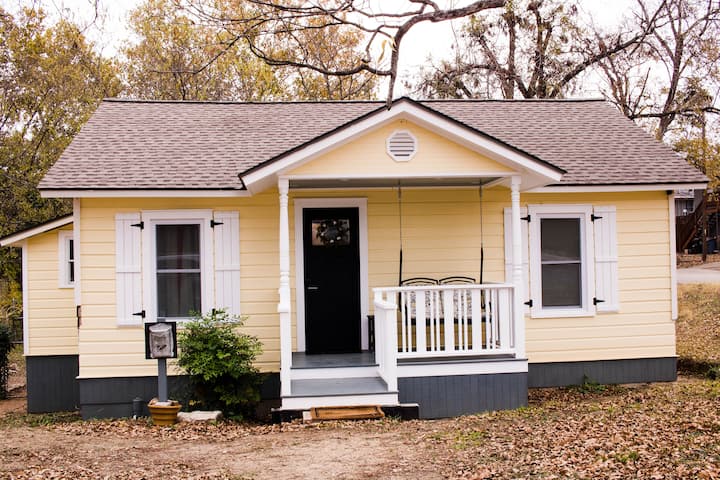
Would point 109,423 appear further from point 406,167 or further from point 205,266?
point 406,167

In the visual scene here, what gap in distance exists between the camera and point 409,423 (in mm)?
8555

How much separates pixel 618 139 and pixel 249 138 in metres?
6.05

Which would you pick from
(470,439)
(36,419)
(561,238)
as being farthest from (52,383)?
(561,238)

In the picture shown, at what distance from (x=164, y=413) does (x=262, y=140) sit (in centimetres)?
474

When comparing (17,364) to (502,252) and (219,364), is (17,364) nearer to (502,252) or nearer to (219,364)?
(219,364)

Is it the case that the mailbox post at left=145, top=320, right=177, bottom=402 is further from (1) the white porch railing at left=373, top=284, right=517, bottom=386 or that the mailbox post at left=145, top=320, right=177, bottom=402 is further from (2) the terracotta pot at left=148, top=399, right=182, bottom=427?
(1) the white porch railing at left=373, top=284, right=517, bottom=386

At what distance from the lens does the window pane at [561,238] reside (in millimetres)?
11062

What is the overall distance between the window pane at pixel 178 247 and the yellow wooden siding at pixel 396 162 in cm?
206

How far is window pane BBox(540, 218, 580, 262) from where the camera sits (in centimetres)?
1106

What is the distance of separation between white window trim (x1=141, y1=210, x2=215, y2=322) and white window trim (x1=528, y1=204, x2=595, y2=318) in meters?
4.64

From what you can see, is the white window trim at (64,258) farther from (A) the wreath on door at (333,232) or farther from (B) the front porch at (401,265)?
(A) the wreath on door at (333,232)

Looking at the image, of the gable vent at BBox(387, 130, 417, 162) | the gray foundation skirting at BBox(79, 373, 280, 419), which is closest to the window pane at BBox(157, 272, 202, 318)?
the gray foundation skirting at BBox(79, 373, 280, 419)

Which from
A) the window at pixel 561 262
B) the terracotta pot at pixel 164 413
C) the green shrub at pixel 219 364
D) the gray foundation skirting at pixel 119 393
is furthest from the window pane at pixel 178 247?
the window at pixel 561 262

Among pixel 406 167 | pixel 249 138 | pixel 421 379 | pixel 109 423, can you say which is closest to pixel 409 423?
pixel 421 379
